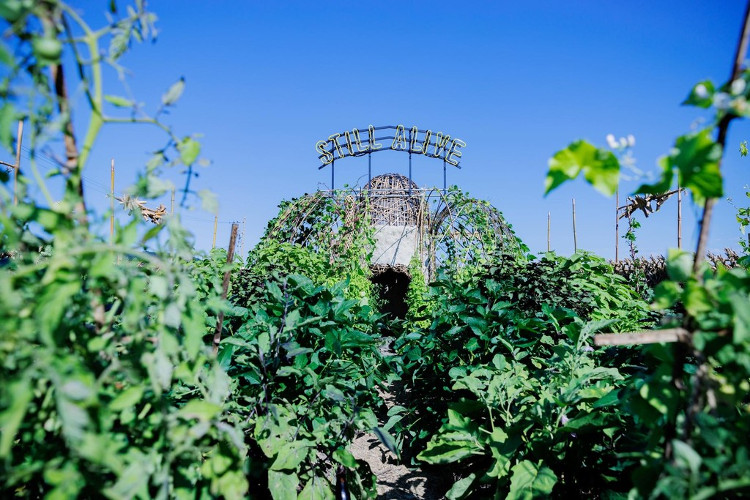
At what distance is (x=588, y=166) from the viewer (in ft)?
2.61

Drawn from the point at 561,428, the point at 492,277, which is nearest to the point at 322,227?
the point at 492,277

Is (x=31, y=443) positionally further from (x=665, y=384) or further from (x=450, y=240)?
(x=450, y=240)

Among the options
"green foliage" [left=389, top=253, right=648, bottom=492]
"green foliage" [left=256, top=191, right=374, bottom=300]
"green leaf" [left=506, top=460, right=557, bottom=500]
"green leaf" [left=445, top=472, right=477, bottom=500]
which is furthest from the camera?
"green foliage" [left=256, top=191, right=374, bottom=300]

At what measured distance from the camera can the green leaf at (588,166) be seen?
0.79 meters

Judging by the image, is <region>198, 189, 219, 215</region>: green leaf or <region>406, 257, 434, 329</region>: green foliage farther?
<region>406, 257, 434, 329</region>: green foliage

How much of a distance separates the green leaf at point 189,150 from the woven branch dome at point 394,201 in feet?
21.7

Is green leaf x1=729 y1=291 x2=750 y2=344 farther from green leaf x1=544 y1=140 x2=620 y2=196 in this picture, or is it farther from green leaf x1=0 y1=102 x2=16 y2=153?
green leaf x1=0 y1=102 x2=16 y2=153

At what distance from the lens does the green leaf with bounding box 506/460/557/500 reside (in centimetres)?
163

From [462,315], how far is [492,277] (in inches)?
16.1

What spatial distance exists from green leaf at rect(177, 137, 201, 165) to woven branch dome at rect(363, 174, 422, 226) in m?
6.60

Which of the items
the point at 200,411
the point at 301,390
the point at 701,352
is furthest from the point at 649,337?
the point at 301,390

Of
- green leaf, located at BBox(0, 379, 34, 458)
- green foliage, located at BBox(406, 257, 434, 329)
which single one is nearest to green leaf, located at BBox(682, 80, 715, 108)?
green leaf, located at BBox(0, 379, 34, 458)

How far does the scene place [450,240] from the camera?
25.3ft

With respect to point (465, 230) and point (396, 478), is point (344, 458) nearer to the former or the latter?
point (396, 478)
